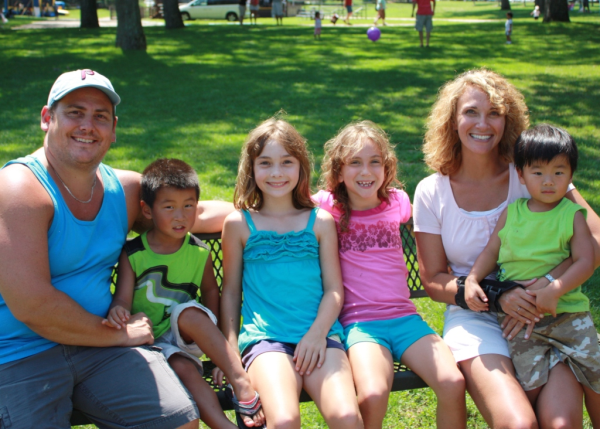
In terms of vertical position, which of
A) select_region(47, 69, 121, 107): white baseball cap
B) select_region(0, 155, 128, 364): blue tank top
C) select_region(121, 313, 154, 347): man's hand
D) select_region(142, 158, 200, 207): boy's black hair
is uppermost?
select_region(47, 69, 121, 107): white baseball cap

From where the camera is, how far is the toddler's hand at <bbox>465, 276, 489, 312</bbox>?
283 centimetres

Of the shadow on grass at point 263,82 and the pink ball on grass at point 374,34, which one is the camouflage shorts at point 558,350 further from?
the pink ball on grass at point 374,34

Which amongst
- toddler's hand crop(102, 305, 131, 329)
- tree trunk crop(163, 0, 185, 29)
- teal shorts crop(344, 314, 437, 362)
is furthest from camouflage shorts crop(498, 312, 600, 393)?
tree trunk crop(163, 0, 185, 29)

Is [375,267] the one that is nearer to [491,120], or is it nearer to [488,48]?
[491,120]

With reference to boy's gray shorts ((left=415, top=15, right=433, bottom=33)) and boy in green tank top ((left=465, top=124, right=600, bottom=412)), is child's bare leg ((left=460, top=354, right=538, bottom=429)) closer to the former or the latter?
boy in green tank top ((left=465, top=124, right=600, bottom=412))

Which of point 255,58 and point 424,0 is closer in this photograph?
point 255,58

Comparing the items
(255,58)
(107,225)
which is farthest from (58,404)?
(255,58)

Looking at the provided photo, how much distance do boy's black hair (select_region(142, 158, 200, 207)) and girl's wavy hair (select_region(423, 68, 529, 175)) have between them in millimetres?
1335

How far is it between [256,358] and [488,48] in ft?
53.0

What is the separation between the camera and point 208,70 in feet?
47.5

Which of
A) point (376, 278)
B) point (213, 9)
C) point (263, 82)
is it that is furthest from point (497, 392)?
point (213, 9)

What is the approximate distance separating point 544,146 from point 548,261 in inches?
21.3

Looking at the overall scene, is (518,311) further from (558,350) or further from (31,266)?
(31,266)

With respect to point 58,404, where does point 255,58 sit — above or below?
above
